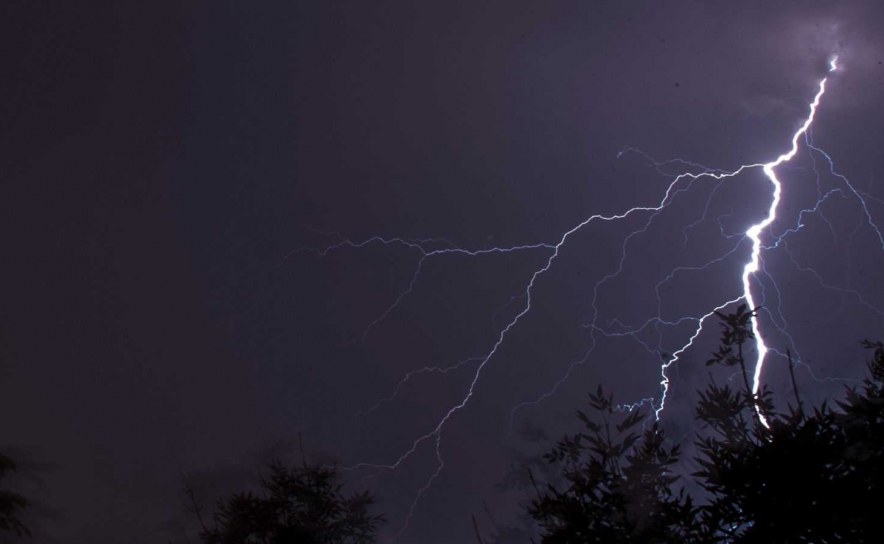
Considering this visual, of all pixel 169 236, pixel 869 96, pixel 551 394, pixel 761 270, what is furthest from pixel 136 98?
pixel 869 96

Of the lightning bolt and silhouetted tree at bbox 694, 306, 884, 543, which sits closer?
silhouetted tree at bbox 694, 306, 884, 543

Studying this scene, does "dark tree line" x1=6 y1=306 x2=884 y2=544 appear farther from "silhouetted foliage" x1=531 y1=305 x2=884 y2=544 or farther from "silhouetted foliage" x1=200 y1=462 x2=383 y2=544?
"silhouetted foliage" x1=200 y1=462 x2=383 y2=544

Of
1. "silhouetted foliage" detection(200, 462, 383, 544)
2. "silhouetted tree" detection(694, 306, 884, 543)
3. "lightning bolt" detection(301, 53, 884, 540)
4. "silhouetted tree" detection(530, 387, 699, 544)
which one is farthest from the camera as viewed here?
"lightning bolt" detection(301, 53, 884, 540)

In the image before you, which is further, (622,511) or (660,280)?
(660,280)

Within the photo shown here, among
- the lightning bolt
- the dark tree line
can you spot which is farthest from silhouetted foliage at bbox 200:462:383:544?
the lightning bolt

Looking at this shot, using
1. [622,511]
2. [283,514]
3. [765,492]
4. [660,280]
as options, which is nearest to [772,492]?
[765,492]

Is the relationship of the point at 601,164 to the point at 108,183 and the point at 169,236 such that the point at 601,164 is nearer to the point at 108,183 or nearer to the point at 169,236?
the point at 169,236

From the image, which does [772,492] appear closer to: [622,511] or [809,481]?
[809,481]

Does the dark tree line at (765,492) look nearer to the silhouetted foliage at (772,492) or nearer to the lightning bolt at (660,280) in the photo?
the silhouetted foliage at (772,492)

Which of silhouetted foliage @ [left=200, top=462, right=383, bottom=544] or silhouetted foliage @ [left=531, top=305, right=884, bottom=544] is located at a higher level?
silhouetted foliage @ [left=200, top=462, right=383, bottom=544]
